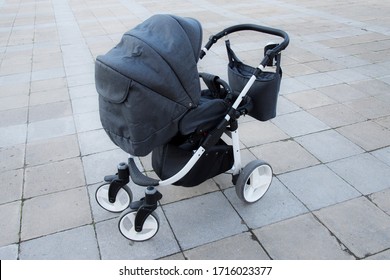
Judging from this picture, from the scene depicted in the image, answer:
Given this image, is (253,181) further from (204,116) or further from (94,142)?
(94,142)

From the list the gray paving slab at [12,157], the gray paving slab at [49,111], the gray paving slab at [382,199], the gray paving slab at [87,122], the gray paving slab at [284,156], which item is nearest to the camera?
the gray paving slab at [382,199]

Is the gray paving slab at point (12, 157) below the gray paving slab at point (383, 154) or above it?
below

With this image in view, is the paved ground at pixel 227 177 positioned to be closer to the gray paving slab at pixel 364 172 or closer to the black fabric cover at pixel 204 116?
the gray paving slab at pixel 364 172

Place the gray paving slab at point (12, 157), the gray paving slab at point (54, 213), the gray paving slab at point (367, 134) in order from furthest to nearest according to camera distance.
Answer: the gray paving slab at point (367, 134)
the gray paving slab at point (12, 157)
the gray paving slab at point (54, 213)

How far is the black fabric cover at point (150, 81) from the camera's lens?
229 cm

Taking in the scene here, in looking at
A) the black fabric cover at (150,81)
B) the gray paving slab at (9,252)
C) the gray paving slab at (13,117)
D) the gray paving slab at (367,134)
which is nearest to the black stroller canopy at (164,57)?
the black fabric cover at (150,81)

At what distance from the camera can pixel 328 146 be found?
3.98 meters

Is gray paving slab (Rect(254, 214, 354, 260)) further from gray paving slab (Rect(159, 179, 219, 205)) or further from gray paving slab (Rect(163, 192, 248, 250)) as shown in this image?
gray paving slab (Rect(159, 179, 219, 205))

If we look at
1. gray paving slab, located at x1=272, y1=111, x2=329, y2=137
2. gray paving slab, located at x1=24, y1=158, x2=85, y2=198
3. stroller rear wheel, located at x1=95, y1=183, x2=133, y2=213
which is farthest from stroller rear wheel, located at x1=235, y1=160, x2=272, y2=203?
gray paving slab, located at x1=24, y1=158, x2=85, y2=198

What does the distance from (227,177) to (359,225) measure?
1234 mm

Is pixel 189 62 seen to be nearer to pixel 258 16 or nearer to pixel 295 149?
pixel 295 149

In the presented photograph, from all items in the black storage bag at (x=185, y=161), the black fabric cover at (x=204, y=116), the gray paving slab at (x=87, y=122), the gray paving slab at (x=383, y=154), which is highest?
the black fabric cover at (x=204, y=116)

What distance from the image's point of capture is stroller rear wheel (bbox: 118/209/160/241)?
9.23ft

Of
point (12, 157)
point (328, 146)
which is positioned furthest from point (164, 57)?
point (12, 157)
